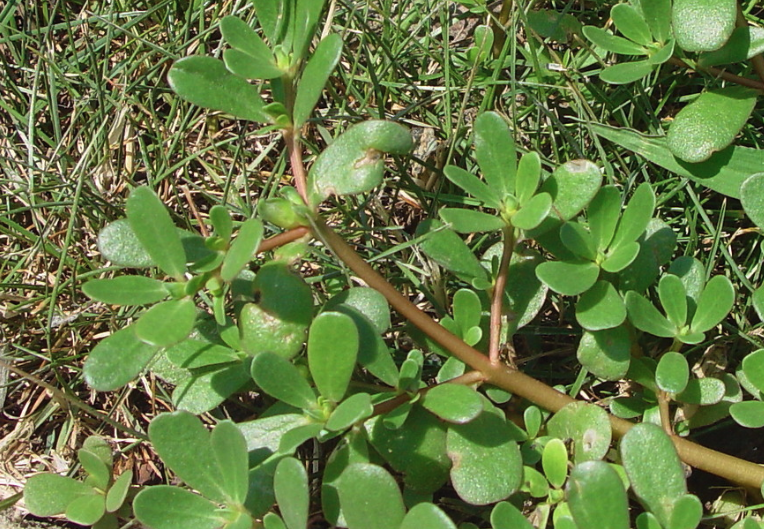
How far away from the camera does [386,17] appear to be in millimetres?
2305

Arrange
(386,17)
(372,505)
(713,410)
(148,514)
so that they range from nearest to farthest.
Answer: (372,505) < (148,514) < (713,410) < (386,17)

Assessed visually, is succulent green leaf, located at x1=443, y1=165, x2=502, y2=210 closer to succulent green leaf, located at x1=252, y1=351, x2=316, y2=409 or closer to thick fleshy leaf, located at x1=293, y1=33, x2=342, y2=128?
thick fleshy leaf, located at x1=293, y1=33, x2=342, y2=128

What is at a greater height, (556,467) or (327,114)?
(327,114)

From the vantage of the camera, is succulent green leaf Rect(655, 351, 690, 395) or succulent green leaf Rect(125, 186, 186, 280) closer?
succulent green leaf Rect(125, 186, 186, 280)

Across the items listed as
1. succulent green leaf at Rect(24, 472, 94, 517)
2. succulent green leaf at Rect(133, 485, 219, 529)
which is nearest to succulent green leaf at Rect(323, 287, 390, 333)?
succulent green leaf at Rect(133, 485, 219, 529)

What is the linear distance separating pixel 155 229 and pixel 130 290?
0.41 ft

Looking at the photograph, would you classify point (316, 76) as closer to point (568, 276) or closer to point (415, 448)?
point (568, 276)

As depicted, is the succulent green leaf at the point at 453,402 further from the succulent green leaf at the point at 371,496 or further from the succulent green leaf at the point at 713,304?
the succulent green leaf at the point at 713,304

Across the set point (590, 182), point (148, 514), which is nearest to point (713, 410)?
point (590, 182)

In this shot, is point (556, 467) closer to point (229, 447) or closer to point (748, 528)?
point (748, 528)

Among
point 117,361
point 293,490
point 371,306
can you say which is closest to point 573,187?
point 371,306

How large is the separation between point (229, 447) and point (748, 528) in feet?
3.14

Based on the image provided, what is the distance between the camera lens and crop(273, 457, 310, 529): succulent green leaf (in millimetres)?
1435

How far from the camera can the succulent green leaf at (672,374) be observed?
1642 mm
